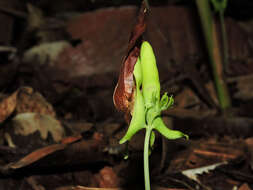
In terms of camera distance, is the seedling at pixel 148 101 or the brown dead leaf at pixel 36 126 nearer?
the seedling at pixel 148 101

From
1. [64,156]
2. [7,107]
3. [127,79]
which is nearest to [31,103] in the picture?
[7,107]

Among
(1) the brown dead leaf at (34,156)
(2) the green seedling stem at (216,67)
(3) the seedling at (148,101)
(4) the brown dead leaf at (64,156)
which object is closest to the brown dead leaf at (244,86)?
(2) the green seedling stem at (216,67)

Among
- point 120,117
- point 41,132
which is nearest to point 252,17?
point 120,117

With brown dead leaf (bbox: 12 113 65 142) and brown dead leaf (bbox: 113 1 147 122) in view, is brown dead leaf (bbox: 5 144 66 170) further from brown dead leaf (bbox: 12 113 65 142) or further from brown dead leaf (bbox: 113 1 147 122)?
brown dead leaf (bbox: 113 1 147 122)

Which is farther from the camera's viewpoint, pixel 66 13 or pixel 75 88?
pixel 66 13

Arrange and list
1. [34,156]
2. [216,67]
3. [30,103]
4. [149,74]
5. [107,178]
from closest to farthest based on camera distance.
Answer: [149,74] < [34,156] < [107,178] < [30,103] < [216,67]

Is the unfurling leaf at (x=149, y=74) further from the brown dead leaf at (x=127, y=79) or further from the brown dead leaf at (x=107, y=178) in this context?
the brown dead leaf at (x=107, y=178)

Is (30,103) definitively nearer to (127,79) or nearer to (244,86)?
(127,79)

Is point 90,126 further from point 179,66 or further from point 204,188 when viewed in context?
point 179,66

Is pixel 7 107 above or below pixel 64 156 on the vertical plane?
above

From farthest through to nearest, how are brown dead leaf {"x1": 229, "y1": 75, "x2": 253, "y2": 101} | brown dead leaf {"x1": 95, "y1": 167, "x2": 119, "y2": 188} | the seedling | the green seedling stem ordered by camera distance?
brown dead leaf {"x1": 229, "y1": 75, "x2": 253, "y2": 101} → the green seedling stem → brown dead leaf {"x1": 95, "y1": 167, "x2": 119, "y2": 188} → the seedling

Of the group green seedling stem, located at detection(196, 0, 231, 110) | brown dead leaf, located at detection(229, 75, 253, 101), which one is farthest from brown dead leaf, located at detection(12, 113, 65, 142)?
brown dead leaf, located at detection(229, 75, 253, 101)
